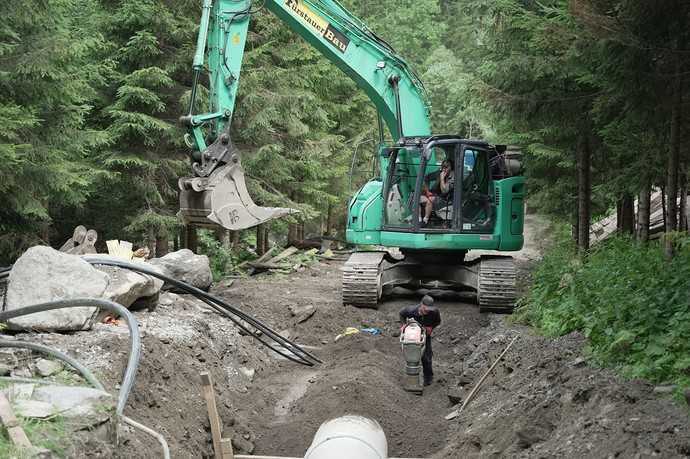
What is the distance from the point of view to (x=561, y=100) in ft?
37.2

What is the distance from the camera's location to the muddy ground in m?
5.61

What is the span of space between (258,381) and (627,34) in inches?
237

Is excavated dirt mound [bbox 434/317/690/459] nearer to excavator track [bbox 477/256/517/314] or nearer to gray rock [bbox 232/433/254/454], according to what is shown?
gray rock [bbox 232/433/254/454]

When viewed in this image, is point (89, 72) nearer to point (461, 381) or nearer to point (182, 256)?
point (182, 256)

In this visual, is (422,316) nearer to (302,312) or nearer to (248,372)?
(248,372)

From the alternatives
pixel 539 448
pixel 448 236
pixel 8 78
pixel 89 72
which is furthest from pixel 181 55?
pixel 539 448

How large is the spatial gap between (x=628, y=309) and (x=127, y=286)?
5.63 m

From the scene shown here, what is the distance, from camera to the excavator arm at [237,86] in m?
10.9

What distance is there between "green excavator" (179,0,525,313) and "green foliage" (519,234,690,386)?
78.2 inches

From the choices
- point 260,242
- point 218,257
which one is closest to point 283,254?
point 260,242

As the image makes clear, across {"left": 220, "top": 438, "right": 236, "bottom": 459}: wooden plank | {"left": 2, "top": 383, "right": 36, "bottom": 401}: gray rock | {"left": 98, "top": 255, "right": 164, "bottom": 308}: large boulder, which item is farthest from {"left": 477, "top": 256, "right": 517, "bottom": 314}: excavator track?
{"left": 2, "top": 383, "right": 36, "bottom": 401}: gray rock

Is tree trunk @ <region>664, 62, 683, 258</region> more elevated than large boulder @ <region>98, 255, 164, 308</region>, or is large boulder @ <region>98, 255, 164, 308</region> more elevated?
tree trunk @ <region>664, 62, 683, 258</region>

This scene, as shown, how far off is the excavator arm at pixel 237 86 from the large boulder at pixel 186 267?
106cm

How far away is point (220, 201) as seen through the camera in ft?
35.7
